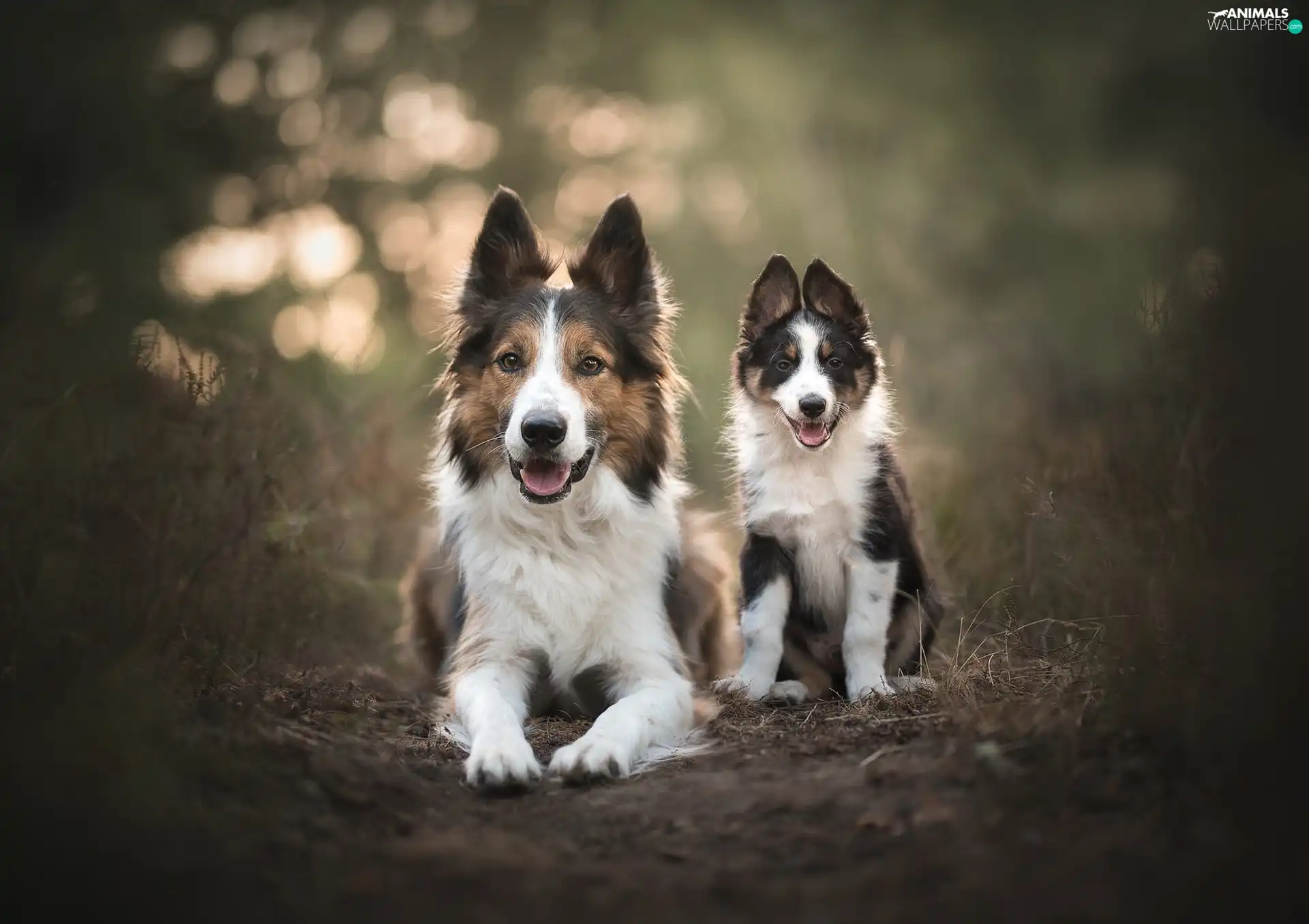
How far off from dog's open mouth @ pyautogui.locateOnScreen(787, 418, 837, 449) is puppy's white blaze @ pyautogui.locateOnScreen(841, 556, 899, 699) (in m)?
0.57

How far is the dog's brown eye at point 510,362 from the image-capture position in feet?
16.0

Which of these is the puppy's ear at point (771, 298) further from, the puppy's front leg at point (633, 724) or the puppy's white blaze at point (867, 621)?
the puppy's front leg at point (633, 724)

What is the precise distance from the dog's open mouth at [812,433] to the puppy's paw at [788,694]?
1.11m

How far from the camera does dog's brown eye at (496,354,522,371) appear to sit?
4879 mm

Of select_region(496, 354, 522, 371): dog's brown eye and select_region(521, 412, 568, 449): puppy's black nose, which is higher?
select_region(496, 354, 522, 371): dog's brown eye

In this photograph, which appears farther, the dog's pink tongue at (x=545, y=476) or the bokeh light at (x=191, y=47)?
the bokeh light at (x=191, y=47)

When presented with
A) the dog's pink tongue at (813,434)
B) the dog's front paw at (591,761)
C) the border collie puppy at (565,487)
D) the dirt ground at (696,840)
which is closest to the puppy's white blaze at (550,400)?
the border collie puppy at (565,487)

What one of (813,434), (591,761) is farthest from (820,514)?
(591,761)

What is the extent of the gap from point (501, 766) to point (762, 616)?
1.74 metres

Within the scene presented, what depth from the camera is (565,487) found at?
15.4ft

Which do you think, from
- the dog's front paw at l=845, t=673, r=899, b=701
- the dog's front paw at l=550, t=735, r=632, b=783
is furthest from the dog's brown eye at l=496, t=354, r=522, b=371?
the dog's front paw at l=845, t=673, r=899, b=701

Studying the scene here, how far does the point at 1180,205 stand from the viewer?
6.25 m

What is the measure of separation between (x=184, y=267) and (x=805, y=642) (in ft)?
14.2

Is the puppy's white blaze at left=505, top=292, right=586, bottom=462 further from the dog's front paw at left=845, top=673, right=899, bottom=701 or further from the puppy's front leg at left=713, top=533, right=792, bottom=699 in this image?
the dog's front paw at left=845, top=673, right=899, bottom=701
